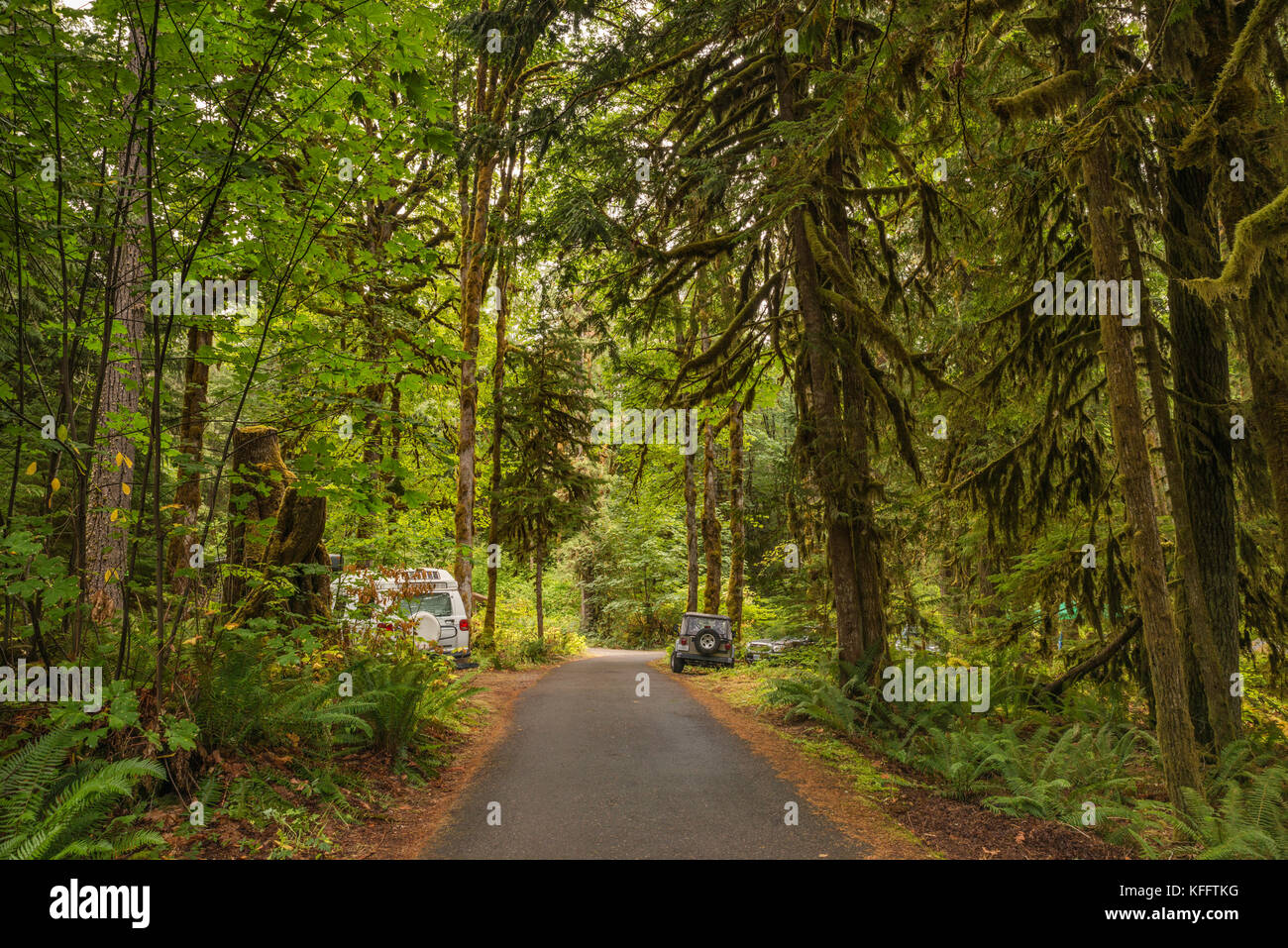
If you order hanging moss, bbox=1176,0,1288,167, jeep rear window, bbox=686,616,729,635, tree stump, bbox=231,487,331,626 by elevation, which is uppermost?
hanging moss, bbox=1176,0,1288,167

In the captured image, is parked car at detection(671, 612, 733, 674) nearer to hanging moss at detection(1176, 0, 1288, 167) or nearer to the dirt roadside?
the dirt roadside

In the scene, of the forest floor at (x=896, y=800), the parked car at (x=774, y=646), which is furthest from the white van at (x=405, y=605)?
the parked car at (x=774, y=646)

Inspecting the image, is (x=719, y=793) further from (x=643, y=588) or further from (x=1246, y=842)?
(x=643, y=588)

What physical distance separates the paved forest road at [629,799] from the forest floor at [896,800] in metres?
0.36

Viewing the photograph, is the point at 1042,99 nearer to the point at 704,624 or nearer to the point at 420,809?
the point at 420,809

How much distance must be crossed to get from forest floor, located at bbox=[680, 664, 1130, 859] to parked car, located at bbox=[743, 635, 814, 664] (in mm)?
7552

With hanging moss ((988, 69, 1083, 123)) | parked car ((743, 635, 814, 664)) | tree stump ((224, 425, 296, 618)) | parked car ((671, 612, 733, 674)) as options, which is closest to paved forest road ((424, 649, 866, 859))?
tree stump ((224, 425, 296, 618))

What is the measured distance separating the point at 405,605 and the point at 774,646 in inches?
567

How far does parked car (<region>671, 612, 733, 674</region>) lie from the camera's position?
17.0 metres

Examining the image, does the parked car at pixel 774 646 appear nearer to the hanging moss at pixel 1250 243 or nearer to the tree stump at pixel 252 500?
the tree stump at pixel 252 500

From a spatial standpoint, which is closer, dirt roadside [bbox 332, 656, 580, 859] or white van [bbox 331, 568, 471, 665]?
dirt roadside [bbox 332, 656, 580, 859]

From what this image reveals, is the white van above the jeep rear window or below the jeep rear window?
above

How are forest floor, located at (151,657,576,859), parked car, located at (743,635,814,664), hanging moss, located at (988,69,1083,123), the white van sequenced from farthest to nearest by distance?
parked car, located at (743,635,814,664) < the white van < hanging moss, located at (988,69,1083,123) < forest floor, located at (151,657,576,859)

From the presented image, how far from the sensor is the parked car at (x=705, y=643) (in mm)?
17031
